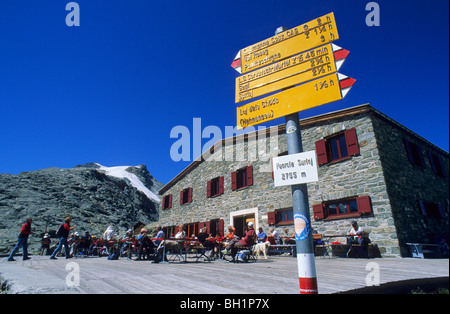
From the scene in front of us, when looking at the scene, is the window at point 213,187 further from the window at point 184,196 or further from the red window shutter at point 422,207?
the red window shutter at point 422,207

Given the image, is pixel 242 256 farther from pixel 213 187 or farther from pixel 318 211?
pixel 213 187

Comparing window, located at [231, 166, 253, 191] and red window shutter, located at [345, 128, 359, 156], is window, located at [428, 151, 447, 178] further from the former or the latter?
window, located at [231, 166, 253, 191]

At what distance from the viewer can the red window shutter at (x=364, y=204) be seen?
8703 millimetres

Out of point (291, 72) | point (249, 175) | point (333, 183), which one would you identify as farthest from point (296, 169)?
point (249, 175)

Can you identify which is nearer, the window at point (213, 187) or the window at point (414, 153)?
the window at point (414, 153)

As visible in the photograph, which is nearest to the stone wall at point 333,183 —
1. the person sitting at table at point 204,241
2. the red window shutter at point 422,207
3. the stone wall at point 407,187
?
the stone wall at point 407,187

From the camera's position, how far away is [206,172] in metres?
16.3

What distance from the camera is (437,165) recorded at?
500 inches

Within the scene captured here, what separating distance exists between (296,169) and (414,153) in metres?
12.8

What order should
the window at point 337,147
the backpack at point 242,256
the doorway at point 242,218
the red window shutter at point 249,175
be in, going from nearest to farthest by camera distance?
the backpack at point 242,256
the window at point 337,147
the doorway at point 242,218
the red window shutter at point 249,175

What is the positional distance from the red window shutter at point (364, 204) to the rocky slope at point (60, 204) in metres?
18.1

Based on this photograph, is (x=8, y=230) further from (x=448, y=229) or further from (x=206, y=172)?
(x=448, y=229)

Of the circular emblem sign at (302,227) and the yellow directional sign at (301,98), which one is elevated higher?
the yellow directional sign at (301,98)
